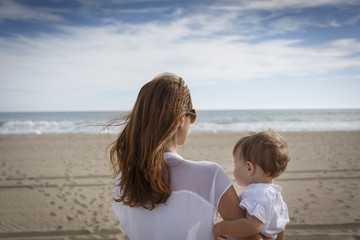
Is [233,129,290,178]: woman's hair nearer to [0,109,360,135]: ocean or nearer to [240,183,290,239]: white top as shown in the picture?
[240,183,290,239]: white top

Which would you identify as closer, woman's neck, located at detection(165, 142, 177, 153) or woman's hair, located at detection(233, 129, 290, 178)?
woman's neck, located at detection(165, 142, 177, 153)

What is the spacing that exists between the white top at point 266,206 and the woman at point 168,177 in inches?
5.2

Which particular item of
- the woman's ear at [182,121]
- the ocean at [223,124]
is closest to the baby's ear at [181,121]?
the woman's ear at [182,121]

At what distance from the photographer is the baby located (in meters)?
1.43

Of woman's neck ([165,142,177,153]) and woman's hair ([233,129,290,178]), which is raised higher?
woman's neck ([165,142,177,153])

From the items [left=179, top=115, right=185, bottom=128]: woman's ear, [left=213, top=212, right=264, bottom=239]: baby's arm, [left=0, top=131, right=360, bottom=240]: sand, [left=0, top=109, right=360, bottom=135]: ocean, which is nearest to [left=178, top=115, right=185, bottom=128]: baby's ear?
[left=179, top=115, right=185, bottom=128]: woman's ear

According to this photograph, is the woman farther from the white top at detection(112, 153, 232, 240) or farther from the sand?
the sand

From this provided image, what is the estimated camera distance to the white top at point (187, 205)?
115cm

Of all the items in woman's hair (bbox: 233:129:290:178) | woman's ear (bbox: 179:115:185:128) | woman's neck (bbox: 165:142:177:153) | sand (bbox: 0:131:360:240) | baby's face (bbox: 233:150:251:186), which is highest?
woman's ear (bbox: 179:115:185:128)

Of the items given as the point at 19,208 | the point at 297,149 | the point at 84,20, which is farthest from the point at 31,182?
the point at 84,20

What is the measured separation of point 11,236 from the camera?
373cm

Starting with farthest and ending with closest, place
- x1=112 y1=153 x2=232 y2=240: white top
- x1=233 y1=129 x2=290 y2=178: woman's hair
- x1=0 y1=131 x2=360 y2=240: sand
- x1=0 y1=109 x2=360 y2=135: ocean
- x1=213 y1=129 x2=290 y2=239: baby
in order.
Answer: x1=0 y1=109 x2=360 y2=135: ocean
x1=0 y1=131 x2=360 y2=240: sand
x1=233 y1=129 x2=290 y2=178: woman's hair
x1=213 y1=129 x2=290 y2=239: baby
x1=112 y1=153 x2=232 y2=240: white top

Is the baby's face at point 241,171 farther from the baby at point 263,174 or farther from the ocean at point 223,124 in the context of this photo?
the ocean at point 223,124

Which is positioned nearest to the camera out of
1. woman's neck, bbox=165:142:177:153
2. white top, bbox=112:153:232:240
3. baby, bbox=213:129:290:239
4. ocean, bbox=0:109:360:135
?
white top, bbox=112:153:232:240
